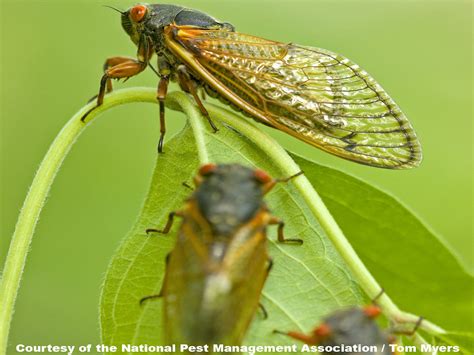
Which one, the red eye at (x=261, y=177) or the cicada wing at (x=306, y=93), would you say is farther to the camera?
the cicada wing at (x=306, y=93)

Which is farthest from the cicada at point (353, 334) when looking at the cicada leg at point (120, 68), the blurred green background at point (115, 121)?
the blurred green background at point (115, 121)

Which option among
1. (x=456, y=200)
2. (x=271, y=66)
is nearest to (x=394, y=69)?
(x=456, y=200)

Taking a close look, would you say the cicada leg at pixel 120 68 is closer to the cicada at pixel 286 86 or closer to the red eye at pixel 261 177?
the cicada at pixel 286 86

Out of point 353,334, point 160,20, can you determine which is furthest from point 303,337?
point 160,20

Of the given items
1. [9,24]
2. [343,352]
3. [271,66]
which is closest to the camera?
[343,352]

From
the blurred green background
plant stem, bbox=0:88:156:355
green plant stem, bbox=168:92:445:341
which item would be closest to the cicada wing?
green plant stem, bbox=168:92:445:341

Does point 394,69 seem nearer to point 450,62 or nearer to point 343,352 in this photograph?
point 450,62

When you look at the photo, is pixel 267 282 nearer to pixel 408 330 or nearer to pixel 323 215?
pixel 323 215
